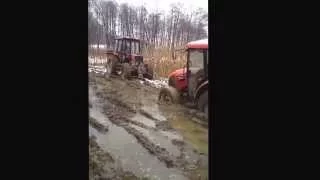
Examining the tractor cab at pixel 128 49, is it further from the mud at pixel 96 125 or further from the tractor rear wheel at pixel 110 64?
the mud at pixel 96 125

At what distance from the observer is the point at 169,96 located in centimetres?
282

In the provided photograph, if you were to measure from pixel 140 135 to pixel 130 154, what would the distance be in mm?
141

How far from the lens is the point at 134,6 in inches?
110

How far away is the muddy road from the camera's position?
2748 millimetres

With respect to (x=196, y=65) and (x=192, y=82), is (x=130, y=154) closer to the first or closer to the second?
(x=192, y=82)

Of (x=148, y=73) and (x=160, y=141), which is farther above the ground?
(x=148, y=73)

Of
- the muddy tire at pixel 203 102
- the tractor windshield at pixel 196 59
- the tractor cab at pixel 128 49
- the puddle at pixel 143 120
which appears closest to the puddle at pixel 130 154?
the puddle at pixel 143 120

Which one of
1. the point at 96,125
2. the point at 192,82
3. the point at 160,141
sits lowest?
the point at 160,141

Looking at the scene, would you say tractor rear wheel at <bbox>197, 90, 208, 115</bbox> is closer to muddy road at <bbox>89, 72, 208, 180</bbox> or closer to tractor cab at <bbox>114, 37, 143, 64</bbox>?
muddy road at <bbox>89, 72, 208, 180</bbox>

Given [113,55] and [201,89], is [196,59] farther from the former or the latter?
[113,55]

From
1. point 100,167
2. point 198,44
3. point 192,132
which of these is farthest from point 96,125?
point 198,44
